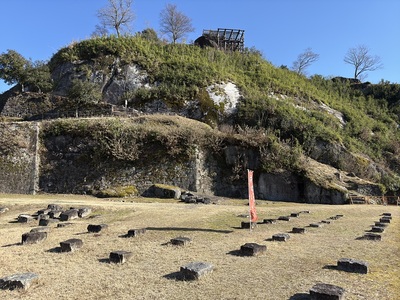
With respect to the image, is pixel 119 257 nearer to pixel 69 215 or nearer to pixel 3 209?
pixel 69 215

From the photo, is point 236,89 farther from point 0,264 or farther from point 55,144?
point 0,264

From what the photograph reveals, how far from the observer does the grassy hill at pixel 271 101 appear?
990 inches

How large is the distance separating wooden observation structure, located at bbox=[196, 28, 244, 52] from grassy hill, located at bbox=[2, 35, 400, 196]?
223 cm

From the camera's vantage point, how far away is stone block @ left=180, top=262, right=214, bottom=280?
5.38 meters

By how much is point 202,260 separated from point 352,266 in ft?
9.08

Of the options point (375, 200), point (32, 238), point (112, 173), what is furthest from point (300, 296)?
point (375, 200)

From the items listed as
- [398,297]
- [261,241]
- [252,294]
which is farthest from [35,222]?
[398,297]

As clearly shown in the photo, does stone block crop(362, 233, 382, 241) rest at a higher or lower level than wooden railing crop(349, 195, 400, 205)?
lower

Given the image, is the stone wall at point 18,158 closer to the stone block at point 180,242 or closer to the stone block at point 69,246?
the stone block at point 69,246

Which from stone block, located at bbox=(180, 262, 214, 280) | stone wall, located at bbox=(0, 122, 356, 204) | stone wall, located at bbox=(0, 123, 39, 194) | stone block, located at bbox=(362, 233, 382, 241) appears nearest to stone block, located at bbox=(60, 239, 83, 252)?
stone block, located at bbox=(180, 262, 214, 280)

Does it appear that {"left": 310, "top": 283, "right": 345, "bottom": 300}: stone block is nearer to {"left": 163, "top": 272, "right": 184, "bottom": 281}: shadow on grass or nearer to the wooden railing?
{"left": 163, "top": 272, "right": 184, "bottom": 281}: shadow on grass

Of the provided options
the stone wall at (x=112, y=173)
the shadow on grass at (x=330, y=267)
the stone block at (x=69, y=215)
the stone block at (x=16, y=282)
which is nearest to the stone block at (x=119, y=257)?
the stone block at (x=16, y=282)

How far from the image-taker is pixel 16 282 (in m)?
5.04

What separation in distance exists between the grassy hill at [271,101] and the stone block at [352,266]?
1661cm
